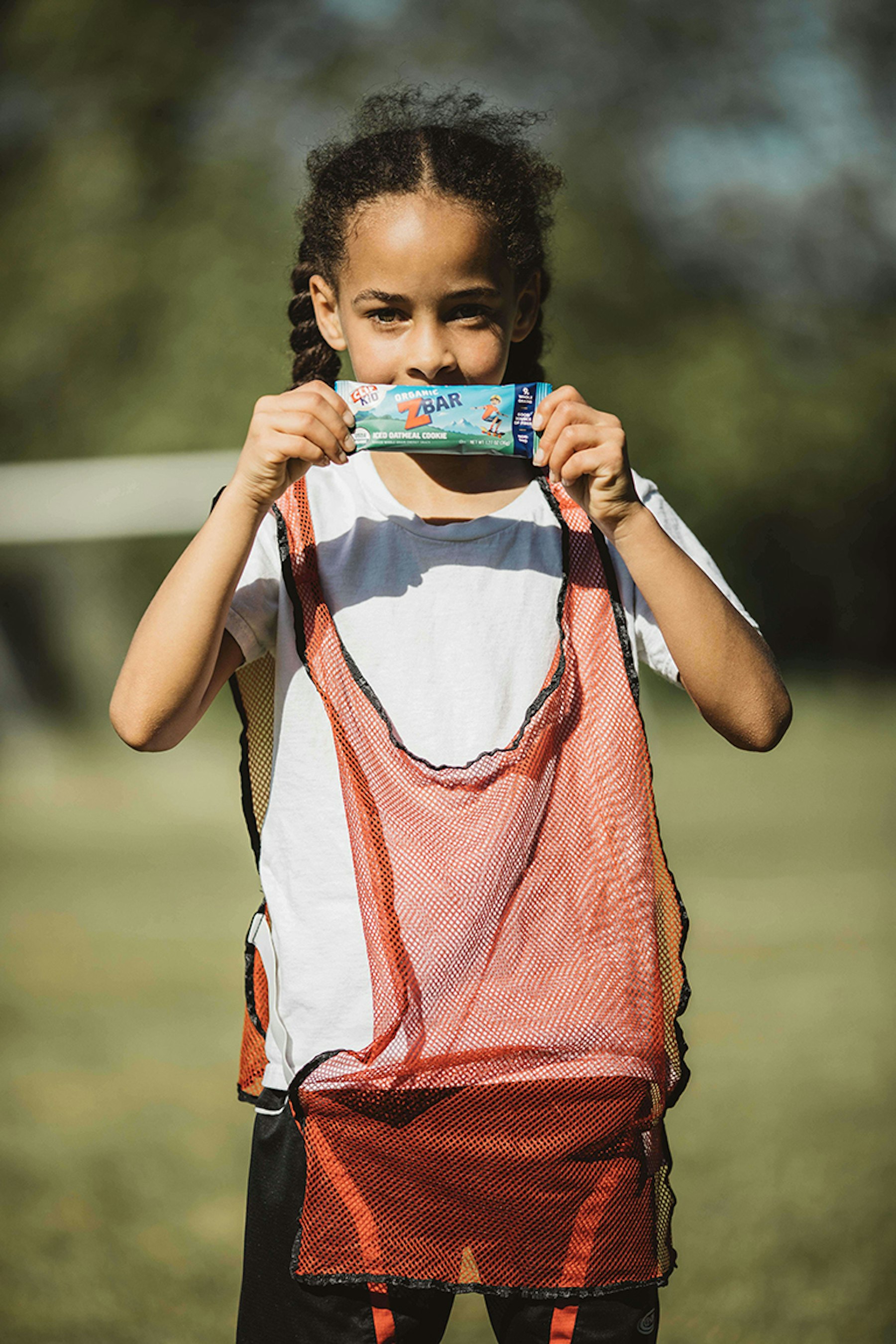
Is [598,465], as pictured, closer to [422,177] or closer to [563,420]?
[563,420]

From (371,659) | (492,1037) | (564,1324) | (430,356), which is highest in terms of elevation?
(430,356)

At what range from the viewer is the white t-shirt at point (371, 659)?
121cm

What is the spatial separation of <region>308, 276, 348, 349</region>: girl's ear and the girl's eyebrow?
12 centimetres

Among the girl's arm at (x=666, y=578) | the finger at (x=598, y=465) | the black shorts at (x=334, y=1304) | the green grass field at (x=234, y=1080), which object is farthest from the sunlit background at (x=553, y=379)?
Result: the finger at (x=598, y=465)

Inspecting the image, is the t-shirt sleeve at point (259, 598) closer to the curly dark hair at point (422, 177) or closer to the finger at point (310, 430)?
the finger at point (310, 430)

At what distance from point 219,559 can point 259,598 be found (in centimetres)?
12

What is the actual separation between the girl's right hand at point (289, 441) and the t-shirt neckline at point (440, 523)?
4.7 inches

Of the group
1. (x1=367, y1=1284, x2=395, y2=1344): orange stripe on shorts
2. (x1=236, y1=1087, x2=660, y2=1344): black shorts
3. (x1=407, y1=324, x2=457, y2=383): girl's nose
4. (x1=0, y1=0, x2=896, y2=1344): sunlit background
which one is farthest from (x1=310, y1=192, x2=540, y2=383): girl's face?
(x1=0, y1=0, x2=896, y2=1344): sunlit background

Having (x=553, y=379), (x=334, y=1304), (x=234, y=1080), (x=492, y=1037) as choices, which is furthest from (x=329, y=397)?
(x=553, y=379)

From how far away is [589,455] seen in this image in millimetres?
1158

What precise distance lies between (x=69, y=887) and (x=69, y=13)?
20.9 ft

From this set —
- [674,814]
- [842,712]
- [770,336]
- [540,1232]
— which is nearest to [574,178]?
[770,336]

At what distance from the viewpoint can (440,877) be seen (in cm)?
118

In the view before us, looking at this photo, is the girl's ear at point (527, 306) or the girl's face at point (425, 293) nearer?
the girl's face at point (425, 293)
